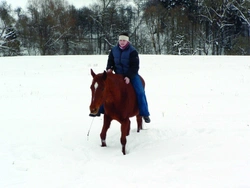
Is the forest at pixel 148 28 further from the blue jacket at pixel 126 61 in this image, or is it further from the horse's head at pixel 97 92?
the horse's head at pixel 97 92

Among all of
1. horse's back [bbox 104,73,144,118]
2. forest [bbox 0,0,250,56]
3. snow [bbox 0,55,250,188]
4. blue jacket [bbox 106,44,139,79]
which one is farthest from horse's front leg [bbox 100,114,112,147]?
forest [bbox 0,0,250,56]

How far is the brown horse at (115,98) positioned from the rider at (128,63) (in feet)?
0.39

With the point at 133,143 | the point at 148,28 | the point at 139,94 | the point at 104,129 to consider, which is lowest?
the point at 133,143

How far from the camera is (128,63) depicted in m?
5.86

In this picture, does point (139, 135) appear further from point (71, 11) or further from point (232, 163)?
point (71, 11)

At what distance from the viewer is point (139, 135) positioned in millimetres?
6547

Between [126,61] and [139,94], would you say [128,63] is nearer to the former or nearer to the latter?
[126,61]

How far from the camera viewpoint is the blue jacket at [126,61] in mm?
5747

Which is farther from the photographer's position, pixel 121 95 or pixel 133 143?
pixel 133 143

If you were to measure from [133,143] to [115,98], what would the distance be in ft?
4.49

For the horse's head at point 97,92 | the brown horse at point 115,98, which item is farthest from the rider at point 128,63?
the horse's head at point 97,92

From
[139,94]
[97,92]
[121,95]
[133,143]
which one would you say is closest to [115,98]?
[121,95]

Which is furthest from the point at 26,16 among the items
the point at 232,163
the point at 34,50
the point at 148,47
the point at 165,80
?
the point at 232,163

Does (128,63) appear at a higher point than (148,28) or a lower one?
lower
